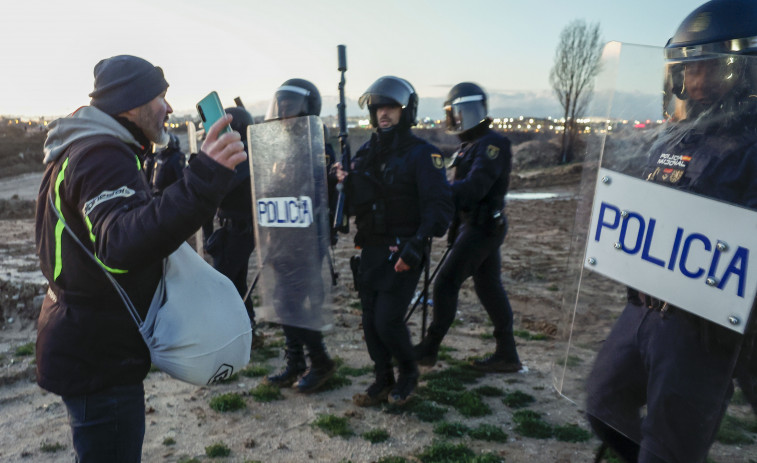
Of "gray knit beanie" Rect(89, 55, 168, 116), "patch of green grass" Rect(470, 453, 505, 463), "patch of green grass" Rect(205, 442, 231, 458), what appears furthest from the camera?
"patch of green grass" Rect(205, 442, 231, 458)

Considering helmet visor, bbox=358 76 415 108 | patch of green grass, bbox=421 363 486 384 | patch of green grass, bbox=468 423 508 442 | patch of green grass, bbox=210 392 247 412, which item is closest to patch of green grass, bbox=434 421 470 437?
patch of green grass, bbox=468 423 508 442

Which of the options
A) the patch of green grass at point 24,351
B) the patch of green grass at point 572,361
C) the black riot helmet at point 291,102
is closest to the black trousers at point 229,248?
the black riot helmet at point 291,102

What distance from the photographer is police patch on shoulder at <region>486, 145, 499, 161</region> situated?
4305mm

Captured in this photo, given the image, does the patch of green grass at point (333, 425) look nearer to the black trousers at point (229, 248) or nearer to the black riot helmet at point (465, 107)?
the black trousers at point (229, 248)

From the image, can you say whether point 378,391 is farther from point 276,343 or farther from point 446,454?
point 276,343

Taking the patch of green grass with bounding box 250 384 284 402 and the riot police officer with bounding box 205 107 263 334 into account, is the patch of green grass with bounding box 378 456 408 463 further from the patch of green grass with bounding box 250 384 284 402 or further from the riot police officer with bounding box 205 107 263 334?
the riot police officer with bounding box 205 107 263 334

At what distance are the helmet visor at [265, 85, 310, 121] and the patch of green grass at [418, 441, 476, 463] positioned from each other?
2.43 metres

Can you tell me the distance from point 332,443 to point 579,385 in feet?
6.57

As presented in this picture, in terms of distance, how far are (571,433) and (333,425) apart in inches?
58.5

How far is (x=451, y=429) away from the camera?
12.2ft

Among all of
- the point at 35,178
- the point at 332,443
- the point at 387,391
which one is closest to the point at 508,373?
the point at 387,391

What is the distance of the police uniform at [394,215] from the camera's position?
372 centimetres

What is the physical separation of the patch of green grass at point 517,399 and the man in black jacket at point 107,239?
2.80m

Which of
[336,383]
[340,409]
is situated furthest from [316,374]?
[340,409]
